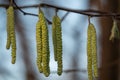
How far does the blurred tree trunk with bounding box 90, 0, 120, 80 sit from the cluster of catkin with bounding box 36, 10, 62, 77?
248 cm

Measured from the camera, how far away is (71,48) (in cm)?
536

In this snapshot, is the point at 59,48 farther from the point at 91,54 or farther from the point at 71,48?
the point at 71,48

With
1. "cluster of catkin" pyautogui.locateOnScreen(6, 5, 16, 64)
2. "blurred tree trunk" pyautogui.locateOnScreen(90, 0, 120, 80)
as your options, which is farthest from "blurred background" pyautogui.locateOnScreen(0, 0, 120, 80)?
"cluster of catkin" pyautogui.locateOnScreen(6, 5, 16, 64)

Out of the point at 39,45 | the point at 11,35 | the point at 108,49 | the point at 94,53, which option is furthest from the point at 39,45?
the point at 108,49

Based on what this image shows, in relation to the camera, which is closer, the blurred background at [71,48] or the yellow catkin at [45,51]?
the yellow catkin at [45,51]

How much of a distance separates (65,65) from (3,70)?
1219mm

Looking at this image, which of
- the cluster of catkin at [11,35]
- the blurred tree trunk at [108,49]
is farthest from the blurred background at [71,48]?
the cluster of catkin at [11,35]

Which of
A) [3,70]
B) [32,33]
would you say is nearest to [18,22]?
[32,33]

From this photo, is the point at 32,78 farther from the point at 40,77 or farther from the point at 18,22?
the point at 18,22

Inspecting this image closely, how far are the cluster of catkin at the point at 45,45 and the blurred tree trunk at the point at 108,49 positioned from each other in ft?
8.15

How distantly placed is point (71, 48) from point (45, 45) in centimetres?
369

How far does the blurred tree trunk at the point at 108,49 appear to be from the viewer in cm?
424

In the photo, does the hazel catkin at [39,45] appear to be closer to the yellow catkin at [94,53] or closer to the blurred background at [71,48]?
the yellow catkin at [94,53]

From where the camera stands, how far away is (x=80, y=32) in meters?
5.11
